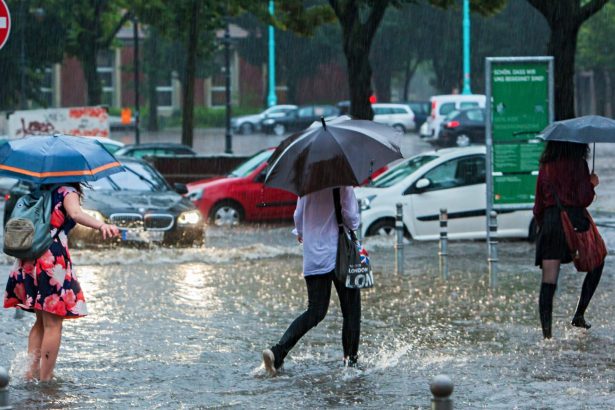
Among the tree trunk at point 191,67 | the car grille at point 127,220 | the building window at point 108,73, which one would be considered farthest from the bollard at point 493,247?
the building window at point 108,73

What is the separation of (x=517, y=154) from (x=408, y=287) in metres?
2.86

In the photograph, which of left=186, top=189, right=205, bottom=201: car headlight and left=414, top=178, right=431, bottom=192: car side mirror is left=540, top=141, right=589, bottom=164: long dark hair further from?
left=186, top=189, right=205, bottom=201: car headlight

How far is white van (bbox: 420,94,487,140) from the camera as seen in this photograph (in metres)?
52.2

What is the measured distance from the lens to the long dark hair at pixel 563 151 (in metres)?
10.8

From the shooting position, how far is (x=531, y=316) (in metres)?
12.3

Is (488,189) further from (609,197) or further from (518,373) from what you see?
(609,197)

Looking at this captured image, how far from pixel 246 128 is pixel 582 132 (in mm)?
56746

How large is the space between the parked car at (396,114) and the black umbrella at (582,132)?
169 ft

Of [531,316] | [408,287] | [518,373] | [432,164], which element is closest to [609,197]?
[432,164]

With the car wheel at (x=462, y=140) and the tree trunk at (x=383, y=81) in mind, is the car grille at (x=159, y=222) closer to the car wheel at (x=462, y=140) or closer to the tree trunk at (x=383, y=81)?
the car wheel at (x=462, y=140)

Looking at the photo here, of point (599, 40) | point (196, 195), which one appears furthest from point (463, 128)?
point (196, 195)

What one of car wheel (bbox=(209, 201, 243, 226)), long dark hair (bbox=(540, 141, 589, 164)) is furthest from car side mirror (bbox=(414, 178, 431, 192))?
long dark hair (bbox=(540, 141, 589, 164))

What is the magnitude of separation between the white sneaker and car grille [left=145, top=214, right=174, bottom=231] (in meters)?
9.77

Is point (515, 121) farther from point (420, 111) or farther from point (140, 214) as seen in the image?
point (420, 111)
